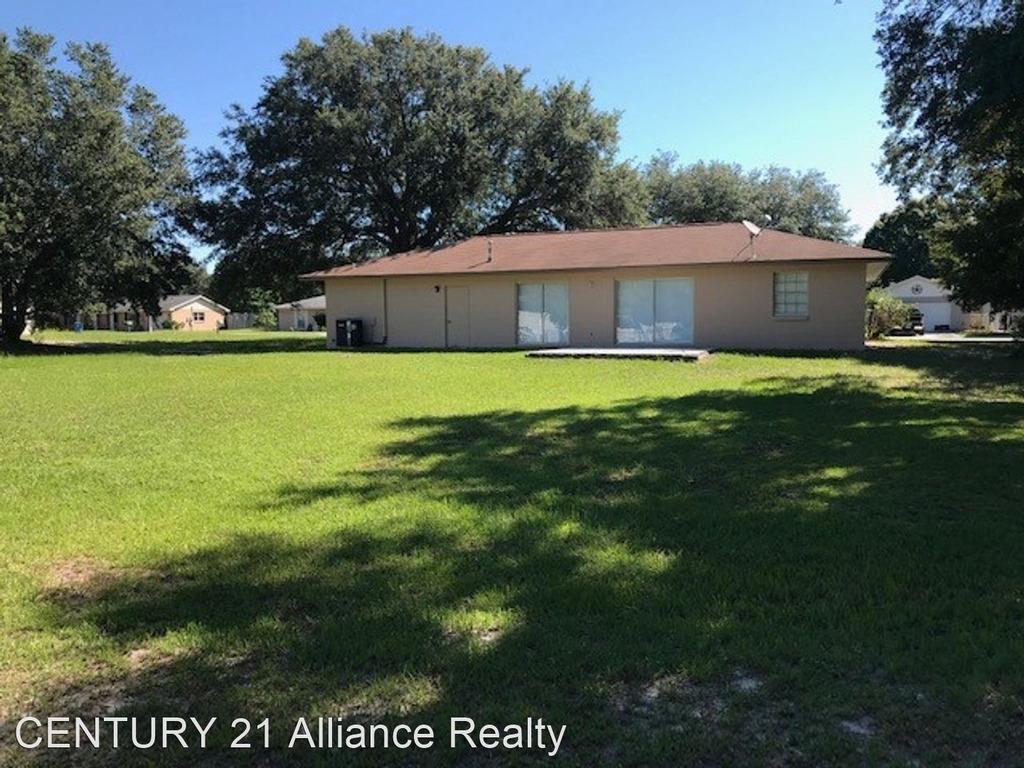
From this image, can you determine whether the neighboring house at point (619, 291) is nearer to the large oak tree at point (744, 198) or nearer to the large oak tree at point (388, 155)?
the large oak tree at point (388, 155)

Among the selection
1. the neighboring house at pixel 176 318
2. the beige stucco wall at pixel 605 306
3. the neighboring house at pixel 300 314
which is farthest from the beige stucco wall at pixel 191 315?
the beige stucco wall at pixel 605 306

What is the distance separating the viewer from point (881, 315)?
3030 centimetres

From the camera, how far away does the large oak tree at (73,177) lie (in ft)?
81.8

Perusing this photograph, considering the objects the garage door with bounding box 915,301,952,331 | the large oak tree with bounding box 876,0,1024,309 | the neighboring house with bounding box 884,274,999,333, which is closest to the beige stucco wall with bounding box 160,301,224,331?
the neighboring house with bounding box 884,274,999,333

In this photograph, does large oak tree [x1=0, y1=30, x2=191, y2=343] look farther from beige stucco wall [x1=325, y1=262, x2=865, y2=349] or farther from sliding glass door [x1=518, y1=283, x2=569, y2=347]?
sliding glass door [x1=518, y1=283, x2=569, y2=347]

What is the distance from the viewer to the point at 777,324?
21.1 metres

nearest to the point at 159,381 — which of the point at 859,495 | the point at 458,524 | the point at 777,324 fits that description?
the point at 458,524

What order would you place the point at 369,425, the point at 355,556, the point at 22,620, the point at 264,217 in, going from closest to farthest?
Answer: the point at 22,620
the point at 355,556
the point at 369,425
the point at 264,217

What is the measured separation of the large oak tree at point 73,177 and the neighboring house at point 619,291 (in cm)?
731

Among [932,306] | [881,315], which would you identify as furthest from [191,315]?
[881,315]

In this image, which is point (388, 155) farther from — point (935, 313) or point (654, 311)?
point (935, 313)

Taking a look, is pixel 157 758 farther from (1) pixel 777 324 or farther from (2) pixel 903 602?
(1) pixel 777 324

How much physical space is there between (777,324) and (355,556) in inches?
744

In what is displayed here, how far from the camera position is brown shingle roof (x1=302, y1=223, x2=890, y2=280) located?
20906 mm
